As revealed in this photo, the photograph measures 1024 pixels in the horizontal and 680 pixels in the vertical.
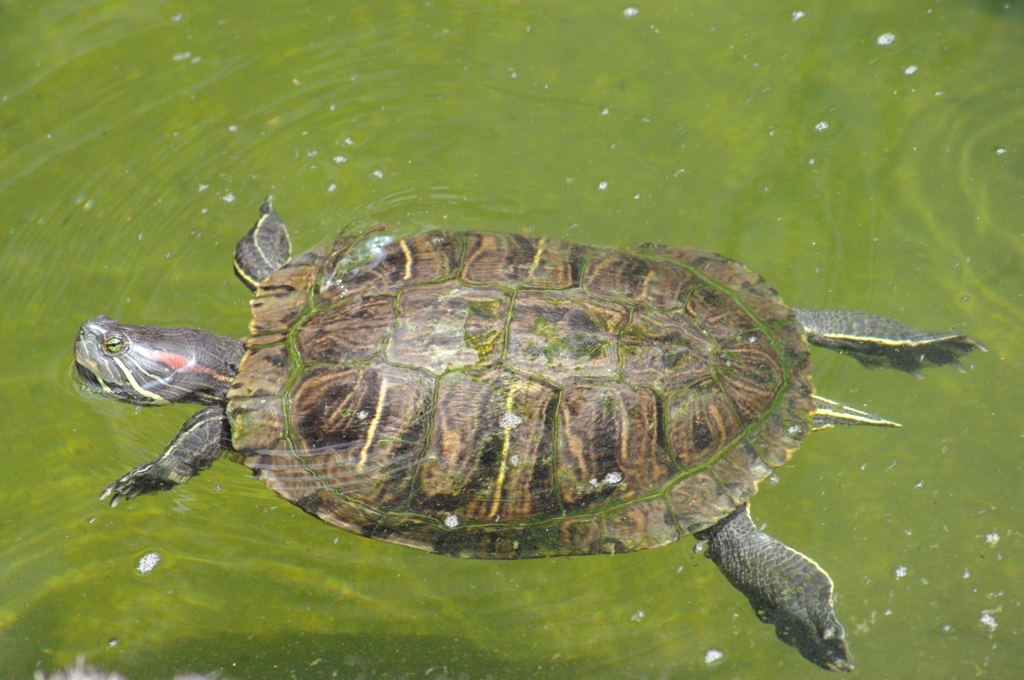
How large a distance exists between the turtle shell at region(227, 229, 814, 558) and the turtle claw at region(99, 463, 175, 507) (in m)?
0.62

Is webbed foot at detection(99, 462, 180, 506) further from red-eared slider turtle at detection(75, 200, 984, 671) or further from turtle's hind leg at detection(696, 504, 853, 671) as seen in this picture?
turtle's hind leg at detection(696, 504, 853, 671)

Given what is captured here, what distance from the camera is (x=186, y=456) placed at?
3.97 m

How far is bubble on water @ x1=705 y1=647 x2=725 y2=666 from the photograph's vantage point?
4336 mm

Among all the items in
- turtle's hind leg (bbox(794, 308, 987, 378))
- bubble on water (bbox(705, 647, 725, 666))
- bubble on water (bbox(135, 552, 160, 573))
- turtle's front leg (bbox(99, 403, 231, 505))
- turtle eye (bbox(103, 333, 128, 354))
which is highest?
turtle eye (bbox(103, 333, 128, 354))

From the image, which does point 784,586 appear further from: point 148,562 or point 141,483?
point 148,562

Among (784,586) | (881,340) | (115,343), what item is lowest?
(784,586)

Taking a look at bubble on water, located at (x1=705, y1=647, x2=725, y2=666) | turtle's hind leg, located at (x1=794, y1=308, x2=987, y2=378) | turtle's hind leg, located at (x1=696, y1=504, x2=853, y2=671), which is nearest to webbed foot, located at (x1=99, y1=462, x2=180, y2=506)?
turtle's hind leg, located at (x1=696, y1=504, x2=853, y2=671)

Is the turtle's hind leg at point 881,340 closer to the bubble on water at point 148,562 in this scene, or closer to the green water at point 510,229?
the green water at point 510,229

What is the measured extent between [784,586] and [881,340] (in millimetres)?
1505

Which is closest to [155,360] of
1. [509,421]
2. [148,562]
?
[148,562]

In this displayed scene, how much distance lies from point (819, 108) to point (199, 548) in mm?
5263

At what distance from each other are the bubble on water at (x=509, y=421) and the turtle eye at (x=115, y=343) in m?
2.15

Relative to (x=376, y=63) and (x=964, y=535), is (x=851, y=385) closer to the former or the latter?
(x=964, y=535)

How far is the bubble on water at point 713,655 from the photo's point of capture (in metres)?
4.34
